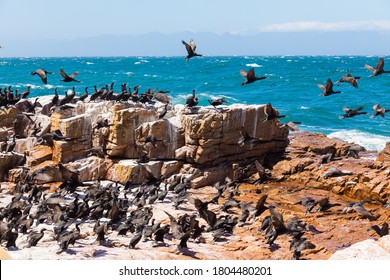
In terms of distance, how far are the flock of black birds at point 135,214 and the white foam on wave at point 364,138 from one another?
1455cm

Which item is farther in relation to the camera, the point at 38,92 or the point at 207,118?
the point at 38,92

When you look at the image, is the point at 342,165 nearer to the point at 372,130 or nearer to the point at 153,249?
the point at 153,249

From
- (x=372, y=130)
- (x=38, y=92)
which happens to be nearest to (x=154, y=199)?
(x=372, y=130)

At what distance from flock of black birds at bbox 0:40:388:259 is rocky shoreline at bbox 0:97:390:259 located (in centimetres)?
8

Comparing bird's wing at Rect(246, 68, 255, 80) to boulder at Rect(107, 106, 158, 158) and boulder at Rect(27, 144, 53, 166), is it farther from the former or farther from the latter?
boulder at Rect(27, 144, 53, 166)

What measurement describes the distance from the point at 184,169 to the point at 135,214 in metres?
6.53

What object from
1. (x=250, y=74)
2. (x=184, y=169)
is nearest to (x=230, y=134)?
Answer: (x=184, y=169)

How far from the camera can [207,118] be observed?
75.5ft

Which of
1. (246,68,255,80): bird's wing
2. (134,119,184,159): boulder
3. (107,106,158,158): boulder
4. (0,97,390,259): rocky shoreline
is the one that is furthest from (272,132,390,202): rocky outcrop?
(107,106,158,158): boulder

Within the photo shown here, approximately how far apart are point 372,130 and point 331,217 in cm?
2467

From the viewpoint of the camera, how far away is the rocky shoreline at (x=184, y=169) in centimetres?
1822

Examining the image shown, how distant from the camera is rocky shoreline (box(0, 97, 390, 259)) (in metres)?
18.2

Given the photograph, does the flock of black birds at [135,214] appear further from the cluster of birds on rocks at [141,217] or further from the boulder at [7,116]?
the boulder at [7,116]

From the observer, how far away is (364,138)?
126ft
